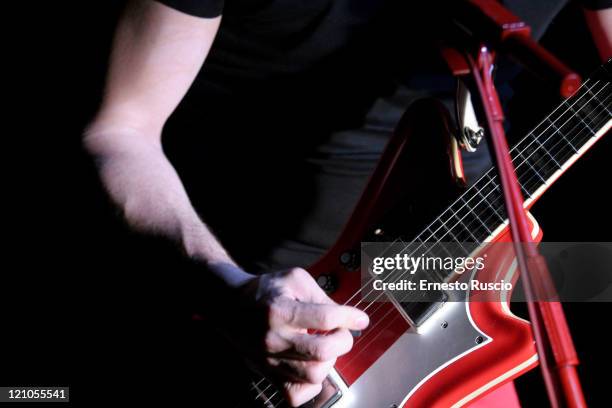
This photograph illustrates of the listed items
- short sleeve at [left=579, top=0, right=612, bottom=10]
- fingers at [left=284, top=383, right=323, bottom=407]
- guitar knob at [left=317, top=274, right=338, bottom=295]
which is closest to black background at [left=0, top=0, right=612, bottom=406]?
short sleeve at [left=579, top=0, right=612, bottom=10]

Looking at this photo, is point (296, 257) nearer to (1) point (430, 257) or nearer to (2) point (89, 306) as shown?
(1) point (430, 257)

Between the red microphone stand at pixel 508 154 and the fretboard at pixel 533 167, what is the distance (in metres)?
0.38

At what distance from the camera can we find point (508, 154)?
0.41 meters

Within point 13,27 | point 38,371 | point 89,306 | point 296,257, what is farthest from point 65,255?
point 296,257

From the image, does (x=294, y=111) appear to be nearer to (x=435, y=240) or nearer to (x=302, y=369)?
(x=435, y=240)

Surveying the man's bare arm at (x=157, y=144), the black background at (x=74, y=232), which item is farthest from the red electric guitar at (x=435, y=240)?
the black background at (x=74, y=232)

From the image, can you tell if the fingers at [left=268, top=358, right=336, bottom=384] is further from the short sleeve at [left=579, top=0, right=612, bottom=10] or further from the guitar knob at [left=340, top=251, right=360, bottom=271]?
the short sleeve at [left=579, top=0, right=612, bottom=10]

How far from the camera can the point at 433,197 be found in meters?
0.83

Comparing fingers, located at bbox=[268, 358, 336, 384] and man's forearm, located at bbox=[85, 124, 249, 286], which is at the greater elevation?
man's forearm, located at bbox=[85, 124, 249, 286]

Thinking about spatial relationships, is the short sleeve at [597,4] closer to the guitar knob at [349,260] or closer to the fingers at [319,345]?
the guitar knob at [349,260]

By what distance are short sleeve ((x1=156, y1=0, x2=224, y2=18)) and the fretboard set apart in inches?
15.4

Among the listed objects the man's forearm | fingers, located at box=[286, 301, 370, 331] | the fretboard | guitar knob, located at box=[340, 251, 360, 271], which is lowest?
guitar knob, located at box=[340, 251, 360, 271]

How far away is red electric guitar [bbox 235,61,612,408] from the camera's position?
2.53ft

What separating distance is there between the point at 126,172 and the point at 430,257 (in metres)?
0.40
